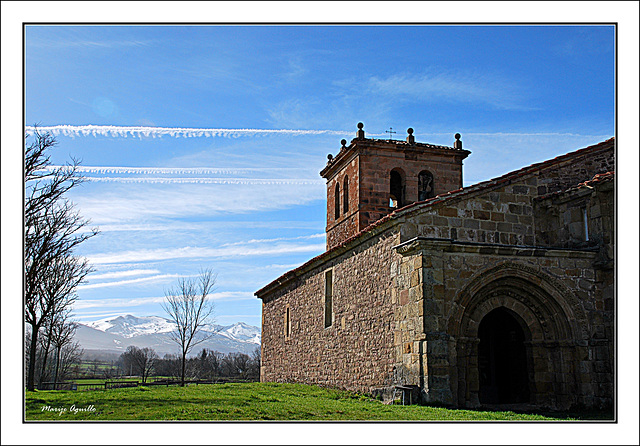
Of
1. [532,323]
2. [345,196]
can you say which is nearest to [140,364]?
[345,196]

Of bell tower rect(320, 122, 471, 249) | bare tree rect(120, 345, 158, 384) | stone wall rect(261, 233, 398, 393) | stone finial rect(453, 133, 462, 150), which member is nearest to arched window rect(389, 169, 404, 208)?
bell tower rect(320, 122, 471, 249)

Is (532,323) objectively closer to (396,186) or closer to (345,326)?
(345,326)

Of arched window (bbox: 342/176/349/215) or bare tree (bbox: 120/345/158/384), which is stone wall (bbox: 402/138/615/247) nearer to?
arched window (bbox: 342/176/349/215)

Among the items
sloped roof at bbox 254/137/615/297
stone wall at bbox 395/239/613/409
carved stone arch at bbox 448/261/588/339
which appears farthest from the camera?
sloped roof at bbox 254/137/615/297

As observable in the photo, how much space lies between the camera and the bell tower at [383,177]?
78.1 ft

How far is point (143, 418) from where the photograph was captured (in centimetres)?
1003

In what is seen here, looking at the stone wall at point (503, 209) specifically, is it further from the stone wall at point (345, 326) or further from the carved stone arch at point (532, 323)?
the carved stone arch at point (532, 323)

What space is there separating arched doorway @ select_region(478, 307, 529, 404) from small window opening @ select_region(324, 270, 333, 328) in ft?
18.4

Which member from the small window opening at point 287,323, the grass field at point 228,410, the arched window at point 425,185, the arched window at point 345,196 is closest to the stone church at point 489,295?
the grass field at point 228,410

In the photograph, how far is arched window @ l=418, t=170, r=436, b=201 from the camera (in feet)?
81.6

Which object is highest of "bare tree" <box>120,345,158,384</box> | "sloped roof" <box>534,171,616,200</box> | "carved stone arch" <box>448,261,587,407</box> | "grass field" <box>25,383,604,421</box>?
"sloped roof" <box>534,171,616,200</box>

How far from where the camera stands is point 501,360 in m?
15.8

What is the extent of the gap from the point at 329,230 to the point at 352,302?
901 cm

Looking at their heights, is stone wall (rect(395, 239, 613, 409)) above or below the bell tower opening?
below
